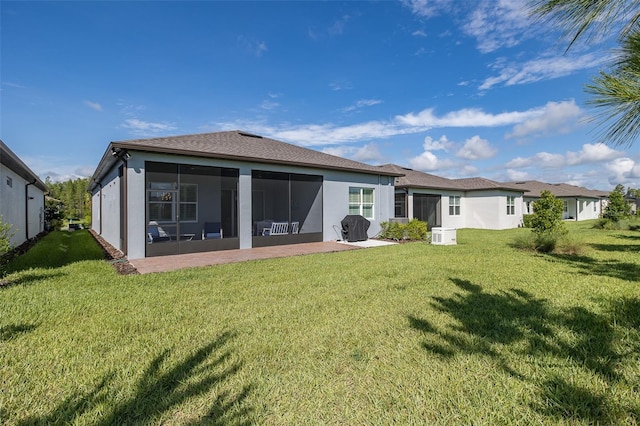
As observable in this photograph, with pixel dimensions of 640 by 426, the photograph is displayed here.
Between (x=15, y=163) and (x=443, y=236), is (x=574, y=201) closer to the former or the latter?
(x=443, y=236)

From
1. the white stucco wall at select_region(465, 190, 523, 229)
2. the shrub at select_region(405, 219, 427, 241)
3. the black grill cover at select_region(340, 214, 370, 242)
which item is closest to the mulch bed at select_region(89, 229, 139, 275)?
the black grill cover at select_region(340, 214, 370, 242)

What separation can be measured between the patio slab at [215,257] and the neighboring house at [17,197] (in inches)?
123

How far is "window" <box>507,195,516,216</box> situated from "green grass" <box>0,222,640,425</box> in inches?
752

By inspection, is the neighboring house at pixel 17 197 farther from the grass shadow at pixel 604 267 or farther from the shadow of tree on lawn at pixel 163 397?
the grass shadow at pixel 604 267

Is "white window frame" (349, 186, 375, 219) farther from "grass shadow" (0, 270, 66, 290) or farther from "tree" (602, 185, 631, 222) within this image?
"tree" (602, 185, 631, 222)

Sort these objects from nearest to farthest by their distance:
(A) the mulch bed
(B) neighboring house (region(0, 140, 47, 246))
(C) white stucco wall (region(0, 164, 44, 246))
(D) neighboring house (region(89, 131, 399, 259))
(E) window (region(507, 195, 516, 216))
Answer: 1. (A) the mulch bed
2. (D) neighboring house (region(89, 131, 399, 259))
3. (B) neighboring house (region(0, 140, 47, 246))
4. (C) white stucco wall (region(0, 164, 44, 246))
5. (E) window (region(507, 195, 516, 216))

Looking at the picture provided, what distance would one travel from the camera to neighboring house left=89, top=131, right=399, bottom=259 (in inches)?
352

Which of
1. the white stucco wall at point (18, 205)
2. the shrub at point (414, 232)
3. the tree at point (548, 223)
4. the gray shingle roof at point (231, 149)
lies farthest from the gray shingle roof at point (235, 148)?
the tree at point (548, 223)

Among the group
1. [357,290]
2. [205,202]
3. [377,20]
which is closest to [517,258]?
[357,290]

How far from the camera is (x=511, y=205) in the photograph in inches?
928

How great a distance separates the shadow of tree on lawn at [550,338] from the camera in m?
2.29

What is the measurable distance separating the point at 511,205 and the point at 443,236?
15251 millimetres

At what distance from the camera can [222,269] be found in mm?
7289

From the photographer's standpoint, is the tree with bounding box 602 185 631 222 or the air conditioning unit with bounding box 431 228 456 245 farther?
the tree with bounding box 602 185 631 222
